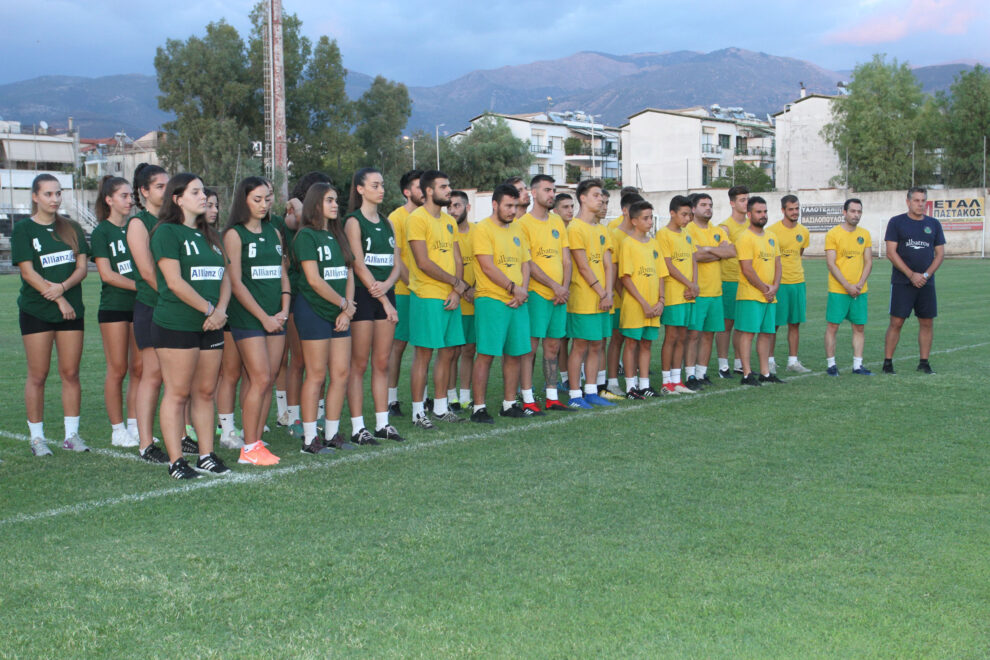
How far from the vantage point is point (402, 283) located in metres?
7.93

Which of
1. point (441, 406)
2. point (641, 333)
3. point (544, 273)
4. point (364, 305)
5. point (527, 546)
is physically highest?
point (544, 273)

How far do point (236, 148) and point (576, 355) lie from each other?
4673 centimetres

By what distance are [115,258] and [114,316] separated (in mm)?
420

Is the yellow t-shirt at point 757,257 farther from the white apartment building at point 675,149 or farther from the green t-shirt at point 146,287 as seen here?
the white apartment building at point 675,149

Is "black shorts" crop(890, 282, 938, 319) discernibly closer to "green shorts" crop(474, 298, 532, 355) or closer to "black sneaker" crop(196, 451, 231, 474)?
"green shorts" crop(474, 298, 532, 355)

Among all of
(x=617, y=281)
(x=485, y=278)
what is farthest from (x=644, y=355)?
(x=485, y=278)

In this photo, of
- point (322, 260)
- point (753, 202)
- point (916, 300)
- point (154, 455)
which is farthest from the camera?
point (916, 300)

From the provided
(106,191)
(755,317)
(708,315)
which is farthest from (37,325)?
(755,317)

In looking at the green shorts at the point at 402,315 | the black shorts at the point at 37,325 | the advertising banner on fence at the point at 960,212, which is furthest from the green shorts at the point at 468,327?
the advertising banner on fence at the point at 960,212

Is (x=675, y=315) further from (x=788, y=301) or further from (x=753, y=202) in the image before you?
(x=788, y=301)

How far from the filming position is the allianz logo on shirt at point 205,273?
5582 millimetres

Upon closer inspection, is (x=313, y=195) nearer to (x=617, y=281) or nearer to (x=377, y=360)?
(x=377, y=360)

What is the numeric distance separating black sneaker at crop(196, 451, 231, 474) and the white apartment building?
6532 centimetres

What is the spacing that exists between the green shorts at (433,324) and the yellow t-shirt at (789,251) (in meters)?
4.44
